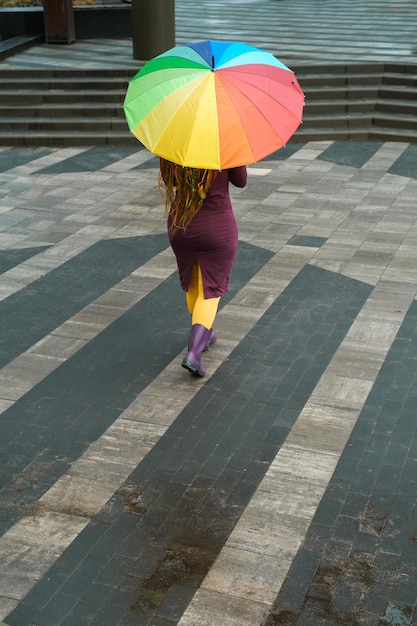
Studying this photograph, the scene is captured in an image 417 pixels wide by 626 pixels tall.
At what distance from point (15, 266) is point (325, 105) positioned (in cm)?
796

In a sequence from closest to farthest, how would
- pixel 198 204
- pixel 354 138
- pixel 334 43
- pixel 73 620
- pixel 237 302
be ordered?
pixel 73 620, pixel 198 204, pixel 237 302, pixel 354 138, pixel 334 43

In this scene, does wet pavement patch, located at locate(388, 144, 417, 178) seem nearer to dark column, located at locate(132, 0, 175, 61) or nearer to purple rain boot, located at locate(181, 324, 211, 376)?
dark column, located at locate(132, 0, 175, 61)

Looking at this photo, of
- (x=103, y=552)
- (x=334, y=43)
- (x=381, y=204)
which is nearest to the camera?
(x=103, y=552)

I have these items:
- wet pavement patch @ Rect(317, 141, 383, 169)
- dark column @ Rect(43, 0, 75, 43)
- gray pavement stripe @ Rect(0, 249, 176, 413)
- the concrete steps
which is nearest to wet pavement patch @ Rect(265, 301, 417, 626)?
gray pavement stripe @ Rect(0, 249, 176, 413)

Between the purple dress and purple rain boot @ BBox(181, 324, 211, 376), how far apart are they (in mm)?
279

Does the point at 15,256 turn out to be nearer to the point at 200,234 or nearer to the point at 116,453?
the point at 200,234

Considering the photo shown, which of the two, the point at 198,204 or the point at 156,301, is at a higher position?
the point at 198,204

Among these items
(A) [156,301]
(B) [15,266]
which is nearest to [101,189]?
(B) [15,266]

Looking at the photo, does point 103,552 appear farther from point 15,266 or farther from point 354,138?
point 354,138

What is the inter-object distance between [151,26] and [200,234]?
36.2 ft

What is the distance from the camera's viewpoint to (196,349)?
7.28 m

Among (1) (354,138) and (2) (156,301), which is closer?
(2) (156,301)

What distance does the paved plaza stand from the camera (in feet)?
16.6

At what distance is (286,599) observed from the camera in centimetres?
496
